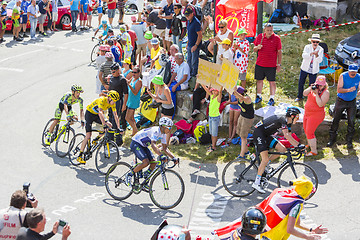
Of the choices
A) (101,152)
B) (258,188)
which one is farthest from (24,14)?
(258,188)

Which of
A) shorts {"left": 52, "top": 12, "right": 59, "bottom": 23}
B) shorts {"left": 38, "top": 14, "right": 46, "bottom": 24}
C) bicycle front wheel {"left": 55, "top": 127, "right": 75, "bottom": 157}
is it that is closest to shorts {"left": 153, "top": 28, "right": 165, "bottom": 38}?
bicycle front wheel {"left": 55, "top": 127, "right": 75, "bottom": 157}

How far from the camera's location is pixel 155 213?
9430mm

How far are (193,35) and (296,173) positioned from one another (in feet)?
17.7

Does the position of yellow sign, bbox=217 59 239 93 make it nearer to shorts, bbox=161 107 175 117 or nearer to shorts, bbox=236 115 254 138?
shorts, bbox=236 115 254 138

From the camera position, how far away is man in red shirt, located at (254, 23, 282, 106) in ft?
41.6

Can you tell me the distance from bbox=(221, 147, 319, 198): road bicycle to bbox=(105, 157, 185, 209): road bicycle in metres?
1.09

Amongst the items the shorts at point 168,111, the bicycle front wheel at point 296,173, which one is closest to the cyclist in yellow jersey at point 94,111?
the shorts at point 168,111

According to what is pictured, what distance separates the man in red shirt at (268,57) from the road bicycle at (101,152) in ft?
12.9

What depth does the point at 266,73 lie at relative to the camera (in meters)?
13.0

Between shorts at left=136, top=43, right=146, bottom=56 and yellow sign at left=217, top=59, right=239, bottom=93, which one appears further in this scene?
shorts at left=136, top=43, right=146, bottom=56

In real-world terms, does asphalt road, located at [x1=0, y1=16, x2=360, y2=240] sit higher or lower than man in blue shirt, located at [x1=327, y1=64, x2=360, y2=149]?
lower

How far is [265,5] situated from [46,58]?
9505 mm

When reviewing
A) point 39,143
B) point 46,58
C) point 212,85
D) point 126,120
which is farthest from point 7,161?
point 46,58

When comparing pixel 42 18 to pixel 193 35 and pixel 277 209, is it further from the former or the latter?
pixel 277 209
